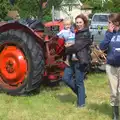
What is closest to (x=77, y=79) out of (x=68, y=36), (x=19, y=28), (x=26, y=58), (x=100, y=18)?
(x=68, y=36)

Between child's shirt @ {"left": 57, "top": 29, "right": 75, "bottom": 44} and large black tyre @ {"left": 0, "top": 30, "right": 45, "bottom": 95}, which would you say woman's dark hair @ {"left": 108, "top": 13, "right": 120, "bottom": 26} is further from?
large black tyre @ {"left": 0, "top": 30, "right": 45, "bottom": 95}

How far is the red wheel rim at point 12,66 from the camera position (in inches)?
279

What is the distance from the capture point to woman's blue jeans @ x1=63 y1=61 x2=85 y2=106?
6.42 metres

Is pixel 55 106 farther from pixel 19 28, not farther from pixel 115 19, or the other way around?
pixel 115 19

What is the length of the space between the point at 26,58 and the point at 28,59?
6 cm

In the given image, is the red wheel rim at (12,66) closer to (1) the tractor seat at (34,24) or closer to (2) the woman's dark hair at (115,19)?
(1) the tractor seat at (34,24)

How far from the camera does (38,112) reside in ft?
20.6

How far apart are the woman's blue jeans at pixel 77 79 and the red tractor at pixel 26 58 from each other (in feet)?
1.99

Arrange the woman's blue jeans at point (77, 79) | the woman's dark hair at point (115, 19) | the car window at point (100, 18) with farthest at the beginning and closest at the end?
the car window at point (100, 18), the woman's blue jeans at point (77, 79), the woman's dark hair at point (115, 19)

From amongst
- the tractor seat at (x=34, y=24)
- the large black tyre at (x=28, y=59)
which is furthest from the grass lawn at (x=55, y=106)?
the tractor seat at (x=34, y=24)

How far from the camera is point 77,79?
6.47 metres

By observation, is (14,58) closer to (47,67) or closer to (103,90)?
(47,67)

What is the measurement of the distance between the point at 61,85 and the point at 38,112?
84.7 inches

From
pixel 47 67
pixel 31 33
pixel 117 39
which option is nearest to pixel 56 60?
pixel 47 67
